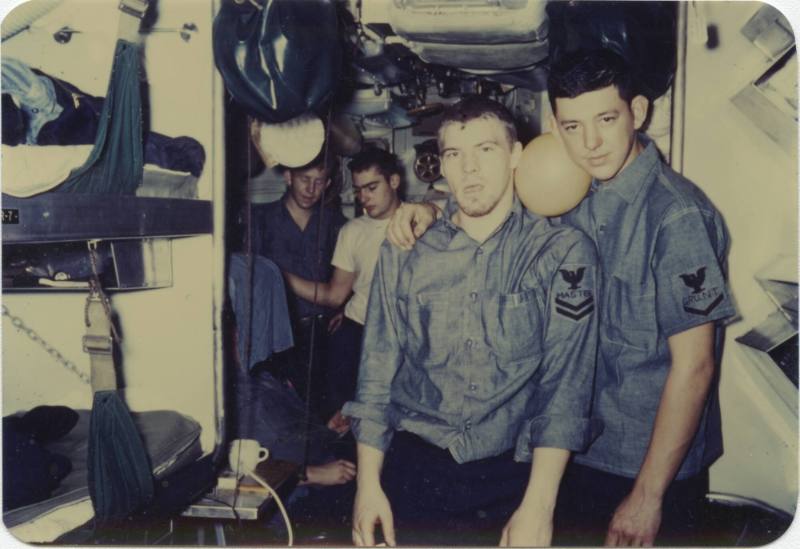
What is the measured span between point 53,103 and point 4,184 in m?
0.21

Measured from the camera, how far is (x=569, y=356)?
5.04 ft

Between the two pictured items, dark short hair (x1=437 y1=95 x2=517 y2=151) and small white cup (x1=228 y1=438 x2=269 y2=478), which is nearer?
dark short hair (x1=437 y1=95 x2=517 y2=151)

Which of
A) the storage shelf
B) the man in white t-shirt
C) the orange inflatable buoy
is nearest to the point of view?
the storage shelf

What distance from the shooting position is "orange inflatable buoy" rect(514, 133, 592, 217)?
5.11 feet

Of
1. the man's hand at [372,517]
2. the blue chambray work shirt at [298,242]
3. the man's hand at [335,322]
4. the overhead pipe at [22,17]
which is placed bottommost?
the man's hand at [372,517]

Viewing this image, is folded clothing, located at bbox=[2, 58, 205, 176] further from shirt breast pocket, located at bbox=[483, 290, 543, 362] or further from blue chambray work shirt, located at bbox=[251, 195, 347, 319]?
shirt breast pocket, located at bbox=[483, 290, 543, 362]

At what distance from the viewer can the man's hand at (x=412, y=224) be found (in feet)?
5.35

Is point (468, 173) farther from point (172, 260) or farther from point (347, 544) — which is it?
point (347, 544)

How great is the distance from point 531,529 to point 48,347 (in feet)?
4.00

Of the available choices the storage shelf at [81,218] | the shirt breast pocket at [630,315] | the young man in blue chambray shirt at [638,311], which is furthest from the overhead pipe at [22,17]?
the shirt breast pocket at [630,315]

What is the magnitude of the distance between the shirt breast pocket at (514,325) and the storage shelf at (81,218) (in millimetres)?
797

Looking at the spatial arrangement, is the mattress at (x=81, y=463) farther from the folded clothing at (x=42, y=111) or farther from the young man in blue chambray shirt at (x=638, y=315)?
the young man in blue chambray shirt at (x=638, y=315)

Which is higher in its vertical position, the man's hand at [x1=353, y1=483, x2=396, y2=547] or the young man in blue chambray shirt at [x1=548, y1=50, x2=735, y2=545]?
the young man in blue chambray shirt at [x1=548, y1=50, x2=735, y2=545]

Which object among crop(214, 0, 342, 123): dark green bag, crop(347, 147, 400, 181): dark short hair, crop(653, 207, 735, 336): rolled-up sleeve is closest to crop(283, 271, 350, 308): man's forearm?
crop(347, 147, 400, 181): dark short hair
